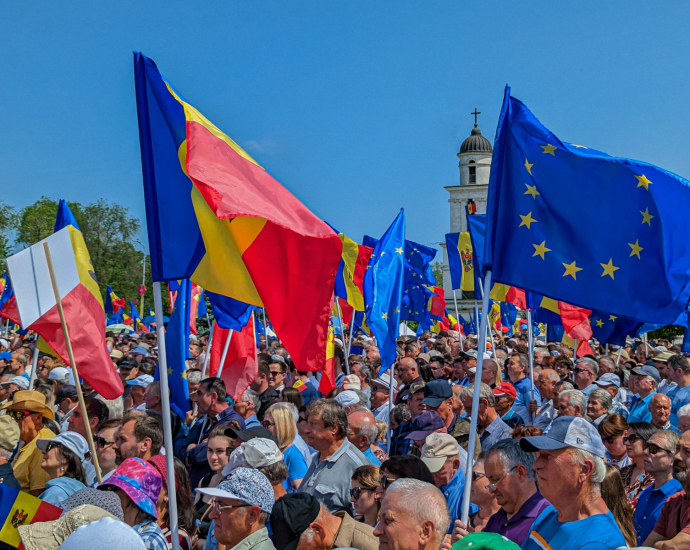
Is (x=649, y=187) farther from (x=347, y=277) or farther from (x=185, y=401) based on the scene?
(x=347, y=277)

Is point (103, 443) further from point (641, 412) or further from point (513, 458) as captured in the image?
point (641, 412)

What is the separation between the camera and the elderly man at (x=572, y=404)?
8055mm

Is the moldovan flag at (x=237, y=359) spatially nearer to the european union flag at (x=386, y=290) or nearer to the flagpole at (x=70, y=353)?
the european union flag at (x=386, y=290)

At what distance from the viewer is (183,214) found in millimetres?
5465

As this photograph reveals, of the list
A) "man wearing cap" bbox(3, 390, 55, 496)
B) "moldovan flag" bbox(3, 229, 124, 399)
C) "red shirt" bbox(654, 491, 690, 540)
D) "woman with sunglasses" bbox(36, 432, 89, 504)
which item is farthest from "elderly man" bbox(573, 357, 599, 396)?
"woman with sunglasses" bbox(36, 432, 89, 504)

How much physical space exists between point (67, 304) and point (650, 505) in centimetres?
559

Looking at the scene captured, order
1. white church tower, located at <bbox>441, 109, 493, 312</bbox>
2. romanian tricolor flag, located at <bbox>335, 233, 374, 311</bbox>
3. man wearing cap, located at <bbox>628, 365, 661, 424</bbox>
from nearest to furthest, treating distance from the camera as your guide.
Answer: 1. man wearing cap, located at <bbox>628, 365, 661, 424</bbox>
2. romanian tricolor flag, located at <bbox>335, 233, 374, 311</bbox>
3. white church tower, located at <bbox>441, 109, 493, 312</bbox>

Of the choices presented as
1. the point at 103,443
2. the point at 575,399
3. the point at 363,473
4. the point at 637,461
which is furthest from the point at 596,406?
the point at 103,443

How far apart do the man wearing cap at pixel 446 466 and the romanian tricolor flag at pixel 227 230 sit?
102 centimetres

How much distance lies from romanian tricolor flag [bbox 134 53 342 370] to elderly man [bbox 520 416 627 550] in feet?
6.34

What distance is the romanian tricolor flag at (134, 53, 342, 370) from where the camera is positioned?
5375 mm

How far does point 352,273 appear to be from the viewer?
13.9 m

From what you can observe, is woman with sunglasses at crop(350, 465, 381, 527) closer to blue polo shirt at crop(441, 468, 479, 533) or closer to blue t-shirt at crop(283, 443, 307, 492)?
blue polo shirt at crop(441, 468, 479, 533)

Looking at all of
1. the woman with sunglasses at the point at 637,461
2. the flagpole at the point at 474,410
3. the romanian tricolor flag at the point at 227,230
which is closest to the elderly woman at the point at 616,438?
the woman with sunglasses at the point at 637,461
